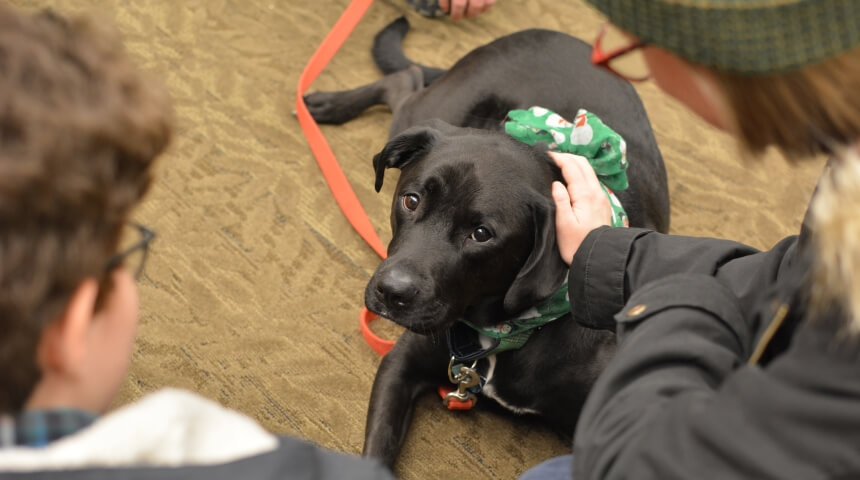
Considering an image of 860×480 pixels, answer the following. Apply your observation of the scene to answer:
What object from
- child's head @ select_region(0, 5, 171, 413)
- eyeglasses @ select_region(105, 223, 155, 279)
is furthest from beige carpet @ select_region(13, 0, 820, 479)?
child's head @ select_region(0, 5, 171, 413)

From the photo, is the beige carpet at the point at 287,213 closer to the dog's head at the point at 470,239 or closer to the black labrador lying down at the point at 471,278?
the black labrador lying down at the point at 471,278

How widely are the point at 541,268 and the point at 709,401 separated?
809 mm

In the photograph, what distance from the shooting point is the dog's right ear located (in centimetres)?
210

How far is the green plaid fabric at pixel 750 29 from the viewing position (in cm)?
100

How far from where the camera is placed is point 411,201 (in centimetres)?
204

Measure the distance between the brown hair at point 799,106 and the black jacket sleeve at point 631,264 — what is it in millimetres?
557

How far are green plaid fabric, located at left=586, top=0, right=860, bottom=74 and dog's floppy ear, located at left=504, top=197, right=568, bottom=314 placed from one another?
32.4 inches

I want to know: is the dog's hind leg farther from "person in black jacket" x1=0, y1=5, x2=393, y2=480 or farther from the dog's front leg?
"person in black jacket" x1=0, y1=5, x2=393, y2=480

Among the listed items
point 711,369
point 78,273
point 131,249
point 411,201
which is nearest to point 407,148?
point 411,201

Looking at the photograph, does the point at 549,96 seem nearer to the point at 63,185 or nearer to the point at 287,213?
the point at 287,213

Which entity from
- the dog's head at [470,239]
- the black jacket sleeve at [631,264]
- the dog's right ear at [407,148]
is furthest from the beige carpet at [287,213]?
the dog's right ear at [407,148]

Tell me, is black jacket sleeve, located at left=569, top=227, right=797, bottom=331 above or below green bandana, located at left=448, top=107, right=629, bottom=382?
above

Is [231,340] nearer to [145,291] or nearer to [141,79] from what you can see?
[145,291]

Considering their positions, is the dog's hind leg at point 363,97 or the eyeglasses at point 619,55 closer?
the eyeglasses at point 619,55
